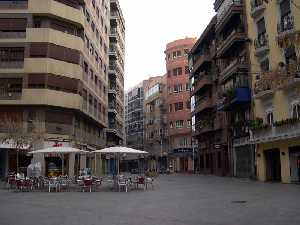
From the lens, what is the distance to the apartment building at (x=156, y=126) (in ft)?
324

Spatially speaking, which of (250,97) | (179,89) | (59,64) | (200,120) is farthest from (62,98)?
(179,89)

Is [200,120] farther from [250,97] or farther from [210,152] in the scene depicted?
[250,97]

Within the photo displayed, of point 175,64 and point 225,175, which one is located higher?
point 175,64

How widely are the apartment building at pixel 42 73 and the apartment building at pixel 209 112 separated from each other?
53.9 feet

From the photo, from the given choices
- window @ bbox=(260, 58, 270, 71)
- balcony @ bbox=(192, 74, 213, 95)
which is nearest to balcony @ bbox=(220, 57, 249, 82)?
window @ bbox=(260, 58, 270, 71)

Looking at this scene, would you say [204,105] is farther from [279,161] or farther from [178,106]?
[178,106]

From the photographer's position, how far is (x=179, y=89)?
284 feet

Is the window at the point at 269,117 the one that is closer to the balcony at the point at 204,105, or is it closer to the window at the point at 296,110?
the window at the point at 296,110

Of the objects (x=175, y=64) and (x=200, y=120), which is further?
(x=175, y=64)

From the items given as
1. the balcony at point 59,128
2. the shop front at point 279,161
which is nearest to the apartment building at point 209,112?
the shop front at point 279,161

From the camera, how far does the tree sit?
36.3 meters

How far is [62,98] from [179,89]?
46584 mm

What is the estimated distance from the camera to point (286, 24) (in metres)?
32.3

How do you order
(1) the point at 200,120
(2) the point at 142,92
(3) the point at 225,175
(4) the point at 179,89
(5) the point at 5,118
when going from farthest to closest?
(2) the point at 142,92
(4) the point at 179,89
(1) the point at 200,120
(3) the point at 225,175
(5) the point at 5,118
